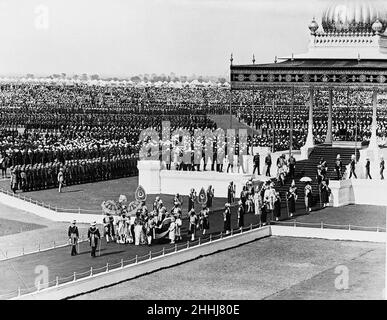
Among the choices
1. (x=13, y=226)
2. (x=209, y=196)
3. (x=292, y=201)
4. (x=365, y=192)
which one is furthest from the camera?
(x=365, y=192)

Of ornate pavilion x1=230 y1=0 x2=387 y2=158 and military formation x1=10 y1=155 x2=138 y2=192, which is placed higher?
ornate pavilion x1=230 y1=0 x2=387 y2=158

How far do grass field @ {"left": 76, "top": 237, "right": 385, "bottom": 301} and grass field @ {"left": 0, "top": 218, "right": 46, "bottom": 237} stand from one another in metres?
6.86

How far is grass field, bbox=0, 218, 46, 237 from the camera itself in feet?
108

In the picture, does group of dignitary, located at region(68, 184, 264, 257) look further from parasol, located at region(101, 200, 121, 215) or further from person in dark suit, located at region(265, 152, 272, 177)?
person in dark suit, located at region(265, 152, 272, 177)

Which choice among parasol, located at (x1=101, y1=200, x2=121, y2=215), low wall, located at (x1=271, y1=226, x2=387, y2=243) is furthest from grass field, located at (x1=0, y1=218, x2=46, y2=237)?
low wall, located at (x1=271, y1=226, x2=387, y2=243)

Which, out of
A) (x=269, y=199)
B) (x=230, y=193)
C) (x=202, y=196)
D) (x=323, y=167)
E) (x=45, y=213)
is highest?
(x=323, y=167)

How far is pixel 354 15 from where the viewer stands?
1673 inches

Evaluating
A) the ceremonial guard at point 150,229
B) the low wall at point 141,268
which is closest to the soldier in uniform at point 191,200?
the low wall at point 141,268

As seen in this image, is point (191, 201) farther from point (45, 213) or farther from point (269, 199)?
point (45, 213)

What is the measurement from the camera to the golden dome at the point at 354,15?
42.5 metres

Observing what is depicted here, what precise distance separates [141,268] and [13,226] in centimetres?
891

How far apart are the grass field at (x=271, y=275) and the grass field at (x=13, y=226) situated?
686cm

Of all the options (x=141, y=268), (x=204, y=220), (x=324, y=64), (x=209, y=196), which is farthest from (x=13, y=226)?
(x=324, y=64)

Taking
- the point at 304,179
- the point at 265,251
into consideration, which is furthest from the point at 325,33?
the point at 265,251
